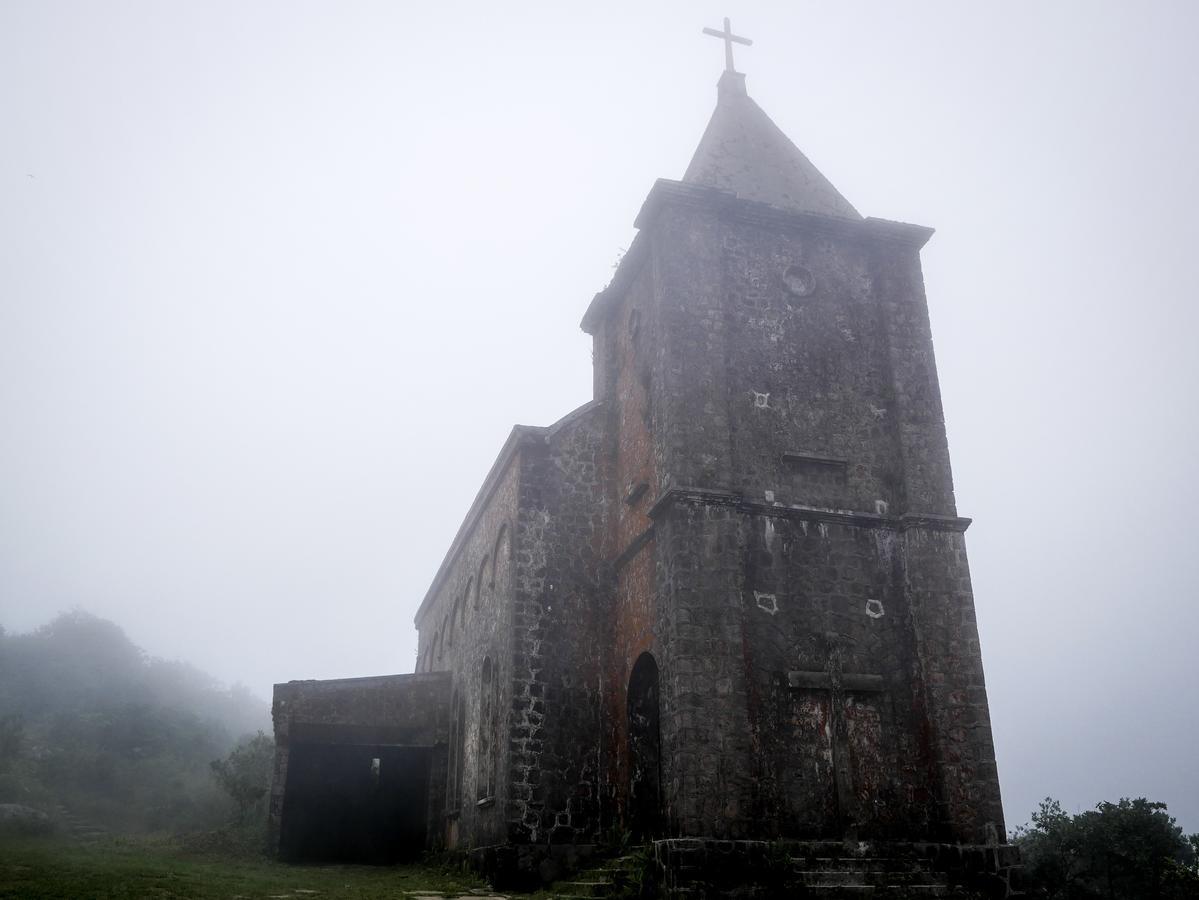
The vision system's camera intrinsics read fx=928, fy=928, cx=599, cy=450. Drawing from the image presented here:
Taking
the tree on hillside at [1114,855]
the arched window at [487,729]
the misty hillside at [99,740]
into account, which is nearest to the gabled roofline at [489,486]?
the arched window at [487,729]

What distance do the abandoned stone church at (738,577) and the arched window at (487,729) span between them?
88mm

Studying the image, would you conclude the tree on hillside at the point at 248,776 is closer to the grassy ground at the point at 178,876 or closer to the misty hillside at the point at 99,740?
the misty hillside at the point at 99,740

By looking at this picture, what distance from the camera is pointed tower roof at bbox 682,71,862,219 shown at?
17.1 m

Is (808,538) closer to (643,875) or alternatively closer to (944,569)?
(944,569)

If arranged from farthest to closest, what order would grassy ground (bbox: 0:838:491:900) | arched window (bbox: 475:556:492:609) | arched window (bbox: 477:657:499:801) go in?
arched window (bbox: 475:556:492:609) < arched window (bbox: 477:657:499:801) < grassy ground (bbox: 0:838:491:900)

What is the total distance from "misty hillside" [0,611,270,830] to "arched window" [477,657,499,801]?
16042 millimetres

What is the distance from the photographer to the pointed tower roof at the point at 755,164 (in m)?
17.1

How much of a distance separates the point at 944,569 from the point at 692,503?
4.13 metres

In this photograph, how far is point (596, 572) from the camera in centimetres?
1714

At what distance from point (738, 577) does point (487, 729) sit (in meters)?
7.02

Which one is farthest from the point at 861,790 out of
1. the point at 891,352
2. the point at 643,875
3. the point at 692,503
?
the point at 891,352

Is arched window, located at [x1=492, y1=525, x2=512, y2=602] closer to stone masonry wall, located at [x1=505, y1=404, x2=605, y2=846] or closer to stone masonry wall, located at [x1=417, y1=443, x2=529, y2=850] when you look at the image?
stone masonry wall, located at [x1=417, y1=443, x2=529, y2=850]

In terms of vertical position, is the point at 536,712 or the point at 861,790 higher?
the point at 536,712

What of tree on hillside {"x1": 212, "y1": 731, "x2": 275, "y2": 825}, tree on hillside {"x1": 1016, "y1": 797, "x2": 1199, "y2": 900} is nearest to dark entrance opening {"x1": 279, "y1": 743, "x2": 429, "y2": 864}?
tree on hillside {"x1": 212, "y1": 731, "x2": 275, "y2": 825}
